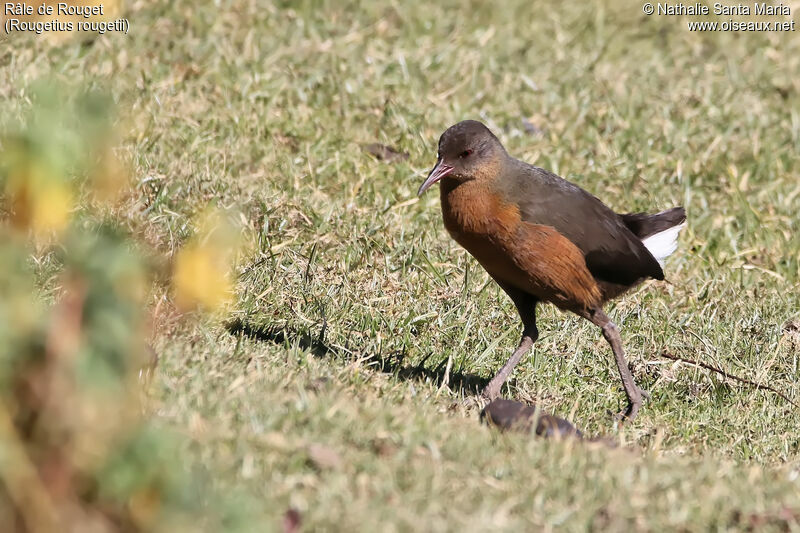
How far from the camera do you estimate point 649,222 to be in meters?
6.62

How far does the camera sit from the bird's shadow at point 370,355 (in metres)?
5.61

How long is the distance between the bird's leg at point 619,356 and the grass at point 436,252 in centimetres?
16

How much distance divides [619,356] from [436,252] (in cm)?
151

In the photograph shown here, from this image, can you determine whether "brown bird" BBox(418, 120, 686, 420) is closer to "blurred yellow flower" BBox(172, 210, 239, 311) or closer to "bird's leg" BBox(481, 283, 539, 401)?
"bird's leg" BBox(481, 283, 539, 401)

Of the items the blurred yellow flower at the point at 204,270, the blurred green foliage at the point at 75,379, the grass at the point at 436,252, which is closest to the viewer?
the blurred yellow flower at the point at 204,270

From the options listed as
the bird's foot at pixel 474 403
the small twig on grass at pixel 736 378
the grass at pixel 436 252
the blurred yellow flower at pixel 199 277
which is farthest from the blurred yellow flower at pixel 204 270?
the small twig on grass at pixel 736 378

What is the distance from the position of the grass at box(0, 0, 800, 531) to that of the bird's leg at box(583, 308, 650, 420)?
6.3 inches

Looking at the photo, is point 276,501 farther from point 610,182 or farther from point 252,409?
point 610,182

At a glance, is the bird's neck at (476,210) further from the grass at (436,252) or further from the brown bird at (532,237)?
the grass at (436,252)

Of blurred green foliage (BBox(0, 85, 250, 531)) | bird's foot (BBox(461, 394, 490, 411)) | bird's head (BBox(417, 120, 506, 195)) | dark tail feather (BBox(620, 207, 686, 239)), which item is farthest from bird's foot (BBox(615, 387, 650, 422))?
blurred green foliage (BBox(0, 85, 250, 531))

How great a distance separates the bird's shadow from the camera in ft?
18.4

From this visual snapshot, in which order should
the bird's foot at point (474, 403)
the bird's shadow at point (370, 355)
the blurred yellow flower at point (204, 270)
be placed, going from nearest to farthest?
the blurred yellow flower at point (204, 270) → the bird's foot at point (474, 403) → the bird's shadow at point (370, 355)

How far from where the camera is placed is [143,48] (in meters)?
8.51

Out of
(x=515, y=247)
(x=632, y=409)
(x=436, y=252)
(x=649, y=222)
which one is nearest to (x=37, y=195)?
(x=515, y=247)
